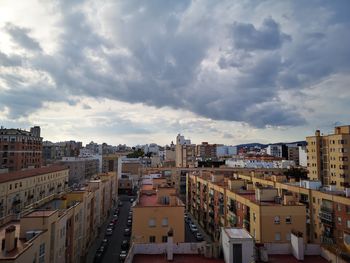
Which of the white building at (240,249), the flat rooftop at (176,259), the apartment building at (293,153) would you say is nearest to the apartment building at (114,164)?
the flat rooftop at (176,259)

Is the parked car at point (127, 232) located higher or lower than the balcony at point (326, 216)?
lower

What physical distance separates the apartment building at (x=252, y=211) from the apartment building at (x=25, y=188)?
3222 cm

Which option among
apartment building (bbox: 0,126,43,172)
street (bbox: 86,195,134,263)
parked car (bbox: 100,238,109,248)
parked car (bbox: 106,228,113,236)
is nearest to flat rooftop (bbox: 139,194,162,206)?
street (bbox: 86,195,134,263)

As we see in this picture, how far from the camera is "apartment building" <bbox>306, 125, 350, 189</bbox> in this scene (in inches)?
2689

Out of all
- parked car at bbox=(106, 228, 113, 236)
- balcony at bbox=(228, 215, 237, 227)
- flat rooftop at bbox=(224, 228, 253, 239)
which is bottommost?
parked car at bbox=(106, 228, 113, 236)

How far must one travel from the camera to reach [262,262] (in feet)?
63.2

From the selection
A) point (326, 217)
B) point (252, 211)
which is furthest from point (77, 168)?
point (326, 217)

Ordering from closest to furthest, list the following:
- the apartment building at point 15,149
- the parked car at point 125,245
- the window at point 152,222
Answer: the window at point 152,222
the parked car at point 125,245
the apartment building at point 15,149

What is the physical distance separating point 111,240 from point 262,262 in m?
39.2

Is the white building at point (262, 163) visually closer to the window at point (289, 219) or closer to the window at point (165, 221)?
the window at point (289, 219)

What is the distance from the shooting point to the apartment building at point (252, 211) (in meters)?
33.0

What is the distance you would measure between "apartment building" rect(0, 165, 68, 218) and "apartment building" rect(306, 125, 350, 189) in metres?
63.6

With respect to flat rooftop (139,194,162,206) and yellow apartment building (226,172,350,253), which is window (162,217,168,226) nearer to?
flat rooftop (139,194,162,206)

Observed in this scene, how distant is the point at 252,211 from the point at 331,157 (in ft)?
157
